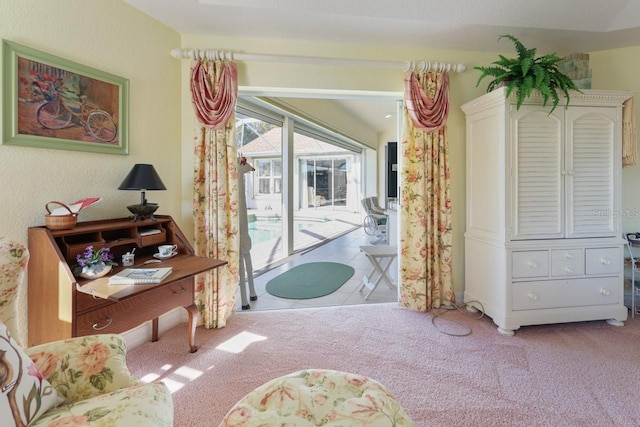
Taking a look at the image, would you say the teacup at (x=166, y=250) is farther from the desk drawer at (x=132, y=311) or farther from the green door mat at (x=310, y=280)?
the green door mat at (x=310, y=280)

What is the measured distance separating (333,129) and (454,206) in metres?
3.15

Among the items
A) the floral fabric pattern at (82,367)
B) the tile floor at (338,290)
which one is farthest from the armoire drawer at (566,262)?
the floral fabric pattern at (82,367)

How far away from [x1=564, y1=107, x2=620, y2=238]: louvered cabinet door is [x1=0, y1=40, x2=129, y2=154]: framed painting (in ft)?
11.1

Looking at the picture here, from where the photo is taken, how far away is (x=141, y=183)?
1.86 m

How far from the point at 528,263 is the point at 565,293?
16.0 inches

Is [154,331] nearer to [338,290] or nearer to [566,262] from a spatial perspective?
[338,290]

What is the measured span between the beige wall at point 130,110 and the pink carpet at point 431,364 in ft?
3.73

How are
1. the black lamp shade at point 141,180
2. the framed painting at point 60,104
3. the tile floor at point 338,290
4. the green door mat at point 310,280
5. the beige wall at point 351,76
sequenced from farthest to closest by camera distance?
the green door mat at point 310,280
the tile floor at point 338,290
the beige wall at point 351,76
the black lamp shade at point 141,180
the framed painting at point 60,104

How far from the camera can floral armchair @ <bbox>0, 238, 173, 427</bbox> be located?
82cm

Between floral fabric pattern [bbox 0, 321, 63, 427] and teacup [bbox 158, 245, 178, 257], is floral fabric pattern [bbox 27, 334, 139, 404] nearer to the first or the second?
floral fabric pattern [bbox 0, 321, 63, 427]

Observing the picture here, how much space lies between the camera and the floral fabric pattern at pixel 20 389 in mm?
791

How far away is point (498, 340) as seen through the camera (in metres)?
2.17

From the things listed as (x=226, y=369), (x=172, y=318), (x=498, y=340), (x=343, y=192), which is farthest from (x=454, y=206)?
(x=343, y=192)

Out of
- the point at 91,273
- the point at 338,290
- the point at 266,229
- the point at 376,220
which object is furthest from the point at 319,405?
the point at 376,220
